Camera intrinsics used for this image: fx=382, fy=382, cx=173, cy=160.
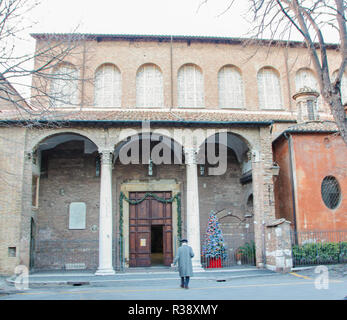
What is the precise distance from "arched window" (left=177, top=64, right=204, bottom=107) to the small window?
23.0ft

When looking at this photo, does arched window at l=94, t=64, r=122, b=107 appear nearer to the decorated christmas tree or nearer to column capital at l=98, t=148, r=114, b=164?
column capital at l=98, t=148, r=114, b=164

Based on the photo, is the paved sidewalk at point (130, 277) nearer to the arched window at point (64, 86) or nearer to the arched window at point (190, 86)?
the arched window at point (64, 86)

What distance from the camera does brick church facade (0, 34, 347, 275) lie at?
14.2 metres

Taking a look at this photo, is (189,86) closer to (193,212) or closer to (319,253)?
(193,212)

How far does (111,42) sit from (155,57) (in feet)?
7.75

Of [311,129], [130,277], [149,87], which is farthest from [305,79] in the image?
[130,277]

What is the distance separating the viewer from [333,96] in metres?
8.26

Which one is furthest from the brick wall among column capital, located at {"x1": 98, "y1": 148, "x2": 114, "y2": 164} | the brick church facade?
column capital, located at {"x1": 98, "y1": 148, "x2": 114, "y2": 164}

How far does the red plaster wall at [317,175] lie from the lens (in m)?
15.1

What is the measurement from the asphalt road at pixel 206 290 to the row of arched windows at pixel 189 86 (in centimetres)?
981

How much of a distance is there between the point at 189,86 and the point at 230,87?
2.14m

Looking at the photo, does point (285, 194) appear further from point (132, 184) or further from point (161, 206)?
point (132, 184)

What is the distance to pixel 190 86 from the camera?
1948 cm
